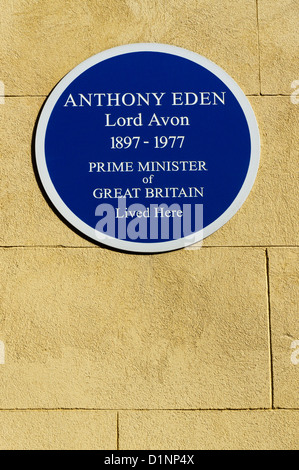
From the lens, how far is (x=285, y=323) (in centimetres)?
473

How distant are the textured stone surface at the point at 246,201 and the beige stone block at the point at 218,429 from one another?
3.75 feet

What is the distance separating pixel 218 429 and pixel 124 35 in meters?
2.76

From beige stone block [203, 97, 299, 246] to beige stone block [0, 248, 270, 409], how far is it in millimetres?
129

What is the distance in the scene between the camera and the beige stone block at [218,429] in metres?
4.68

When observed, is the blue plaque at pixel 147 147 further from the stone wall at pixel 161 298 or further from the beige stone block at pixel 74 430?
the beige stone block at pixel 74 430

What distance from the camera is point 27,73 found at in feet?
16.3

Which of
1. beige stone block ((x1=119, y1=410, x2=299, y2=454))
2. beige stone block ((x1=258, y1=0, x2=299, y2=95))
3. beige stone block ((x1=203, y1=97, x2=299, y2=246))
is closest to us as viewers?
beige stone block ((x1=119, y1=410, x2=299, y2=454))

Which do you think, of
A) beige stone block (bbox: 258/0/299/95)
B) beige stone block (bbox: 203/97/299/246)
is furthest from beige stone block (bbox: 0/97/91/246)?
beige stone block (bbox: 258/0/299/95)

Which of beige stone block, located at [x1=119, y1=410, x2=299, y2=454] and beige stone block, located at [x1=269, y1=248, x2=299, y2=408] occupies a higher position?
beige stone block, located at [x1=269, y1=248, x2=299, y2=408]

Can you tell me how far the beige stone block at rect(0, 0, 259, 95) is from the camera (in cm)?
495

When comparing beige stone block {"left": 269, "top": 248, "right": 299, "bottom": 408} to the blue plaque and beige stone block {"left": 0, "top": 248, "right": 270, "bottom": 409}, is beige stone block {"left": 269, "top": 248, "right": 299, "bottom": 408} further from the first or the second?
the blue plaque

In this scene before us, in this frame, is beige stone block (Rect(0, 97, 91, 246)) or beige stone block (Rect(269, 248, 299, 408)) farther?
beige stone block (Rect(0, 97, 91, 246))

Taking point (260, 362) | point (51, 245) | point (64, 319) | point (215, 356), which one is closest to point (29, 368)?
point (64, 319)

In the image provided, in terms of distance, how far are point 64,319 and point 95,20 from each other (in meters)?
2.09
